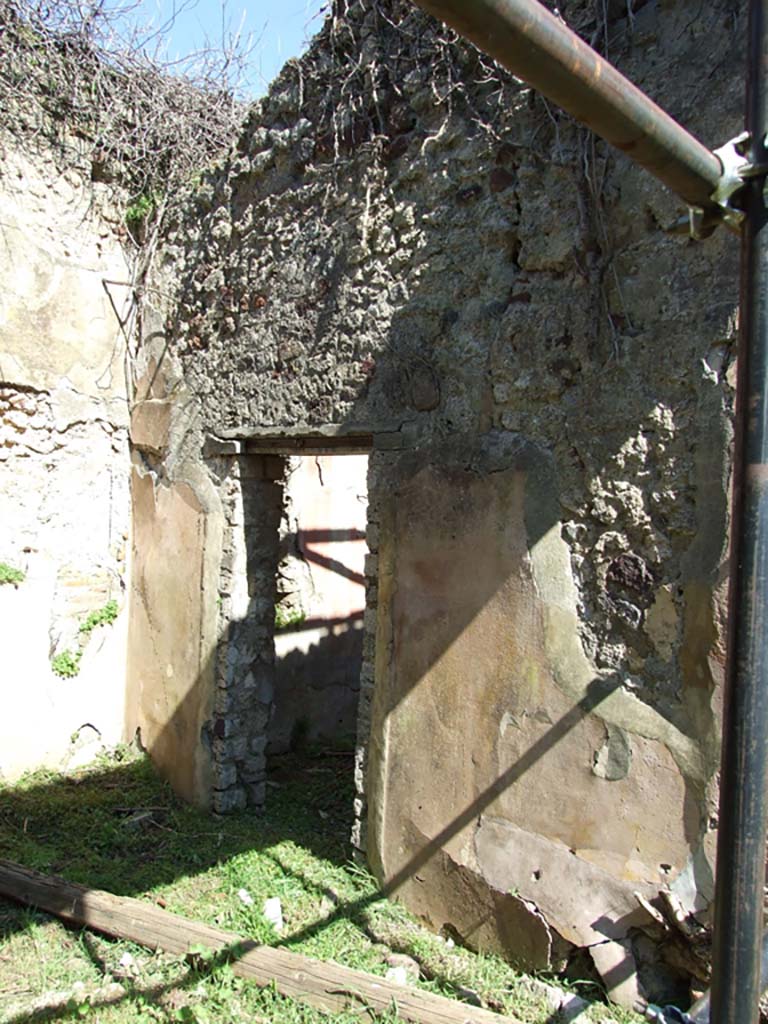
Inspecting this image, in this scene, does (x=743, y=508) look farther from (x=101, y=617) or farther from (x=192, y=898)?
(x=101, y=617)

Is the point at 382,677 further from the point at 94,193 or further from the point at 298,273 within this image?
the point at 94,193

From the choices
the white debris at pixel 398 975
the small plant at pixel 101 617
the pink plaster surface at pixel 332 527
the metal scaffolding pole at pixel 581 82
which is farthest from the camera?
the pink plaster surface at pixel 332 527

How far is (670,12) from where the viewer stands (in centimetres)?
255

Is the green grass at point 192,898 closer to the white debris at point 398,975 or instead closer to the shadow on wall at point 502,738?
the white debris at point 398,975

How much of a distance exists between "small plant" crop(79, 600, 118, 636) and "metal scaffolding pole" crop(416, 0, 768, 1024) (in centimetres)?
428

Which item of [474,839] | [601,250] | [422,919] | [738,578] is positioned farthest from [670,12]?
[422,919]

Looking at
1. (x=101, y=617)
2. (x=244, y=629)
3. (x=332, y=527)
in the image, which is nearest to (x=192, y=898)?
(x=244, y=629)

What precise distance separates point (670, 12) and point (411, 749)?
2.80 metres

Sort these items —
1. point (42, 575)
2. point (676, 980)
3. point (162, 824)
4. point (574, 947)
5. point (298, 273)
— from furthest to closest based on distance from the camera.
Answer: point (42, 575), point (162, 824), point (298, 273), point (574, 947), point (676, 980)

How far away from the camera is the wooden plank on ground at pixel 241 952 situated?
8.18 feet

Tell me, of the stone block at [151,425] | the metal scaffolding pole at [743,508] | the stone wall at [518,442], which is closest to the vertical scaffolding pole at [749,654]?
the metal scaffolding pole at [743,508]

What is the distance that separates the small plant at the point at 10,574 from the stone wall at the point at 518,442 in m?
1.86

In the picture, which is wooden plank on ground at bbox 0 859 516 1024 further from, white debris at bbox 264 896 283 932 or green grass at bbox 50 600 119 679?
green grass at bbox 50 600 119 679

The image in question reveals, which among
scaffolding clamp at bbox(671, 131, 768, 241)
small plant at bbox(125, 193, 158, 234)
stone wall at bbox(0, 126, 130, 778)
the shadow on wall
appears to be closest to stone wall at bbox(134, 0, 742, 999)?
the shadow on wall
